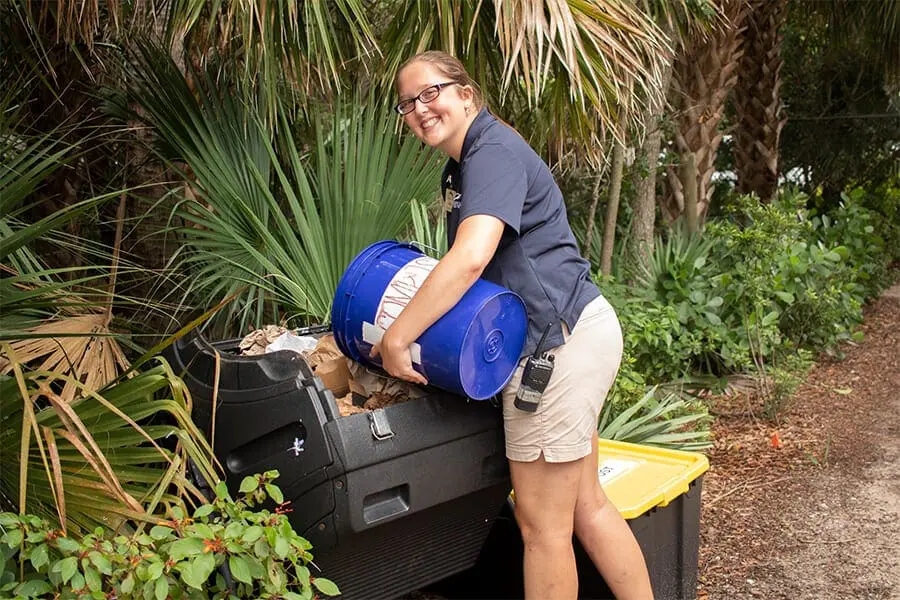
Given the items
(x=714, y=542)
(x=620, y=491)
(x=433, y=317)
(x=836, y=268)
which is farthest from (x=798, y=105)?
(x=433, y=317)

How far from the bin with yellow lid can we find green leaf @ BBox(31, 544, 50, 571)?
1.38 meters

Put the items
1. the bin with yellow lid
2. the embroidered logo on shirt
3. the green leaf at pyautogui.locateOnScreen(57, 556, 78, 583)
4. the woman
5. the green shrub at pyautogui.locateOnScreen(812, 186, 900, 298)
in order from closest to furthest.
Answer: the green leaf at pyautogui.locateOnScreen(57, 556, 78, 583) < the woman < the embroidered logo on shirt < the bin with yellow lid < the green shrub at pyautogui.locateOnScreen(812, 186, 900, 298)

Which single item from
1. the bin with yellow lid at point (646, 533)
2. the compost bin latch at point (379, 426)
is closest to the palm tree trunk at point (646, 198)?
the bin with yellow lid at point (646, 533)

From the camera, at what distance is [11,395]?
233 centimetres

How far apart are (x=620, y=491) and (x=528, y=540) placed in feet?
2.01

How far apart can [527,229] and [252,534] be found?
101 cm

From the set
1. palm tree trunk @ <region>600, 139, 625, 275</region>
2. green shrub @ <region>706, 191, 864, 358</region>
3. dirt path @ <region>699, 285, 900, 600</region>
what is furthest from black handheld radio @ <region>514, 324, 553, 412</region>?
green shrub @ <region>706, 191, 864, 358</region>

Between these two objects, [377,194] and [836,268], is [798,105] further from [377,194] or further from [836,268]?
[377,194]

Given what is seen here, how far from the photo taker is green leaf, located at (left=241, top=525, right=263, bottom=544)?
7.21 ft

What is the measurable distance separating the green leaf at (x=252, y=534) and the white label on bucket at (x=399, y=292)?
606mm

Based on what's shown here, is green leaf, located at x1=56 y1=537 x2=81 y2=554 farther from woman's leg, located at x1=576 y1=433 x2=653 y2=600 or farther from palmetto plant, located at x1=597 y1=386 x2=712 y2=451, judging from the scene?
palmetto plant, located at x1=597 y1=386 x2=712 y2=451

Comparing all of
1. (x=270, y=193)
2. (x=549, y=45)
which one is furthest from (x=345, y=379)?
(x=549, y=45)

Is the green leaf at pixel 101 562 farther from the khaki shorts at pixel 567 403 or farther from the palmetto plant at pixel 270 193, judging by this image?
the palmetto plant at pixel 270 193

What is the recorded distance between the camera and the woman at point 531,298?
2473mm
